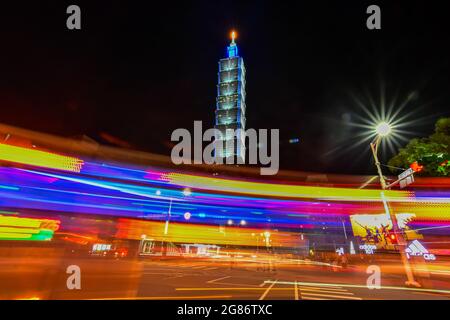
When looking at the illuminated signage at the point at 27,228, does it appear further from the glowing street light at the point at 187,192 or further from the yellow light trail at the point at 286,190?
the yellow light trail at the point at 286,190

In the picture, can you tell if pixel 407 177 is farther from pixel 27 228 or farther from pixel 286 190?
pixel 27 228

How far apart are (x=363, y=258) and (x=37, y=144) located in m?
29.9

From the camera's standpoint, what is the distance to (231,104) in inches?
3696

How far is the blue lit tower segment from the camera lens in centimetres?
9262

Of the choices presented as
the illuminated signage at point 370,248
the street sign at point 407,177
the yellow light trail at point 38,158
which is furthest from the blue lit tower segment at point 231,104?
the yellow light trail at point 38,158

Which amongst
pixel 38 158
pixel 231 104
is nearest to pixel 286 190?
pixel 38 158

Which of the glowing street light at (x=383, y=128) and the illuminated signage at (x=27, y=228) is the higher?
the glowing street light at (x=383, y=128)

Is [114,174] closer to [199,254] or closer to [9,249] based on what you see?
[9,249]

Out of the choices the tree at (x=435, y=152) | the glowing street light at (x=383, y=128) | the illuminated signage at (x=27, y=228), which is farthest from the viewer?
the tree at (x=435, y=152)

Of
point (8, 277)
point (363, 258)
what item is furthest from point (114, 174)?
point (363, 258)

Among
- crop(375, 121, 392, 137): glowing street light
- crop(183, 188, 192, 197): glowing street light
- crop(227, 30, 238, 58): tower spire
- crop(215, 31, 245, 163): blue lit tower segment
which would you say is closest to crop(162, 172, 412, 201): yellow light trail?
crop(183, 188, 192, 197): glowing street light

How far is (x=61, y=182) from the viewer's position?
37.3ft

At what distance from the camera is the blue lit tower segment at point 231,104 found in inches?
3647

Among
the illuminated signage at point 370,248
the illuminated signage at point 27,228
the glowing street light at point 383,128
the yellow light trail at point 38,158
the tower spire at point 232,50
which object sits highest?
the tower spire at point 232,50
